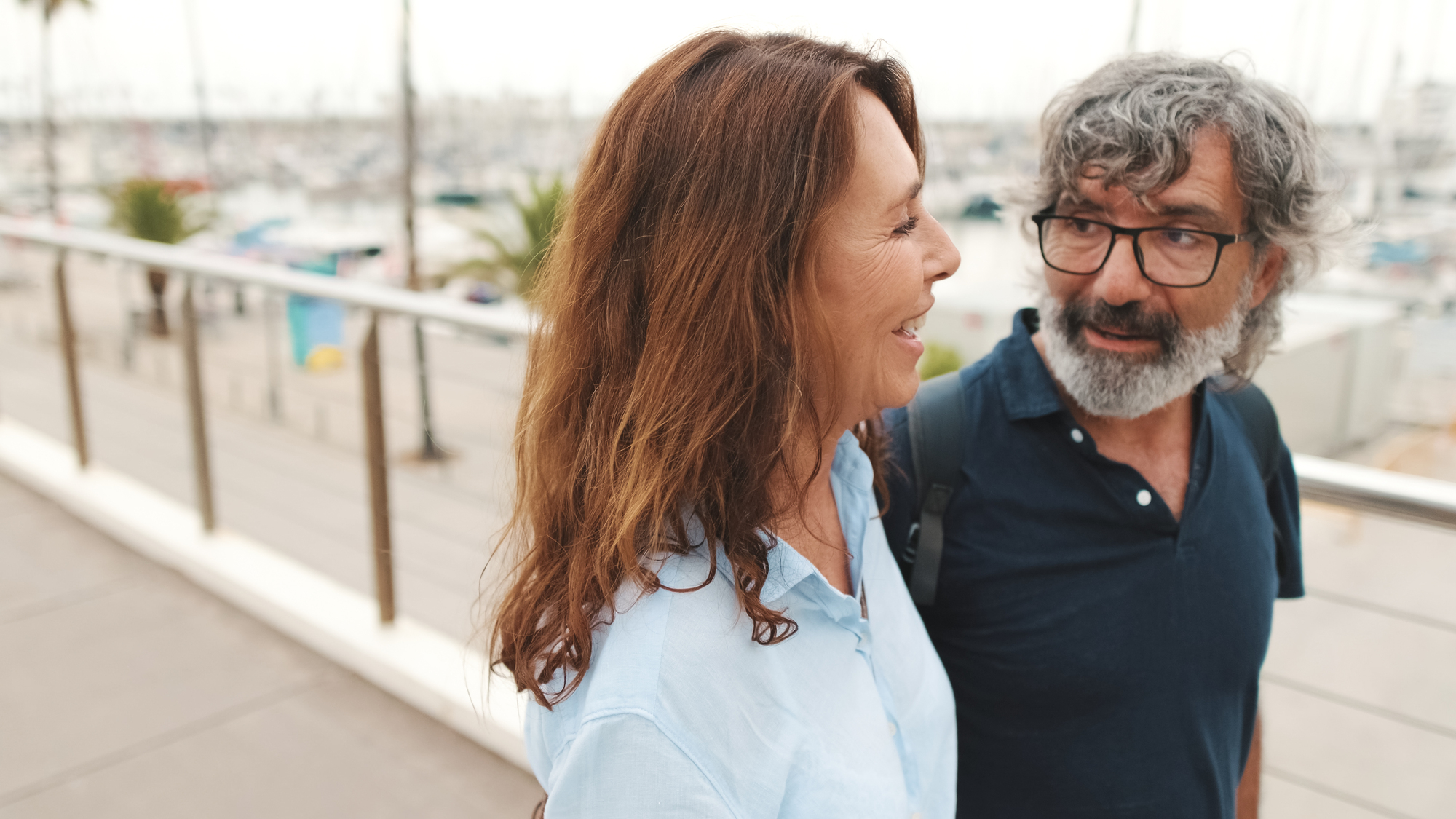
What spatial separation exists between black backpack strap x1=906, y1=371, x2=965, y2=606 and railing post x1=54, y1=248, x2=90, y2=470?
12.0 ft

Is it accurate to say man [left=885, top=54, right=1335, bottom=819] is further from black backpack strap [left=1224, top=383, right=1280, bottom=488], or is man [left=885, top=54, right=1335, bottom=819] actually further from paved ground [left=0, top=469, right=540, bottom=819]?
paved ground [left=0, top=469, right=540, bottom=819]

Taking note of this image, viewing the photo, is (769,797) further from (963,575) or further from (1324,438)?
(1324,438)

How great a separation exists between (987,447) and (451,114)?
13.0 meters

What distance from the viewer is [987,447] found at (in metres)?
1.26

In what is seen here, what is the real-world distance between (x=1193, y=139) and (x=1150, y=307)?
211 mm

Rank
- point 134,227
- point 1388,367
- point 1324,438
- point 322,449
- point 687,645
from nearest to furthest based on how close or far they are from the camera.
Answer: point 687,645 < point 1324,438 < point 1388,367 < point 322,449 < point 134,227

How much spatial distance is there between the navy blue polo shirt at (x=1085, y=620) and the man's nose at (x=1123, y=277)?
0.47 ft

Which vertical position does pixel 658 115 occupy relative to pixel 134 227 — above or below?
above

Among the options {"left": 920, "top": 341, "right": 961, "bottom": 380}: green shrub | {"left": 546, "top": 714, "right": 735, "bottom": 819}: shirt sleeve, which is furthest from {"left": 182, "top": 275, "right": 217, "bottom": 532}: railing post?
{"left": 920, "top": 341, "right": 961, "bottom": 380}: green shrub

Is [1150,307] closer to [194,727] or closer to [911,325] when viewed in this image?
[911,325]

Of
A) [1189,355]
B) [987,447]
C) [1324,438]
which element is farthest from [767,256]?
[1324,438]

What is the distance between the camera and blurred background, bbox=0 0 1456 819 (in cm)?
Answer: 237

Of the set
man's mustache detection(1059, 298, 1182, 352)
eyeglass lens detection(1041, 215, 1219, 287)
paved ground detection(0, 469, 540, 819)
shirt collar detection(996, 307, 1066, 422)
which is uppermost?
eyeglass lens detection(1041, 215, 1219, 287)

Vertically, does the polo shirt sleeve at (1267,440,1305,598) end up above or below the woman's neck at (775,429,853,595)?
below
